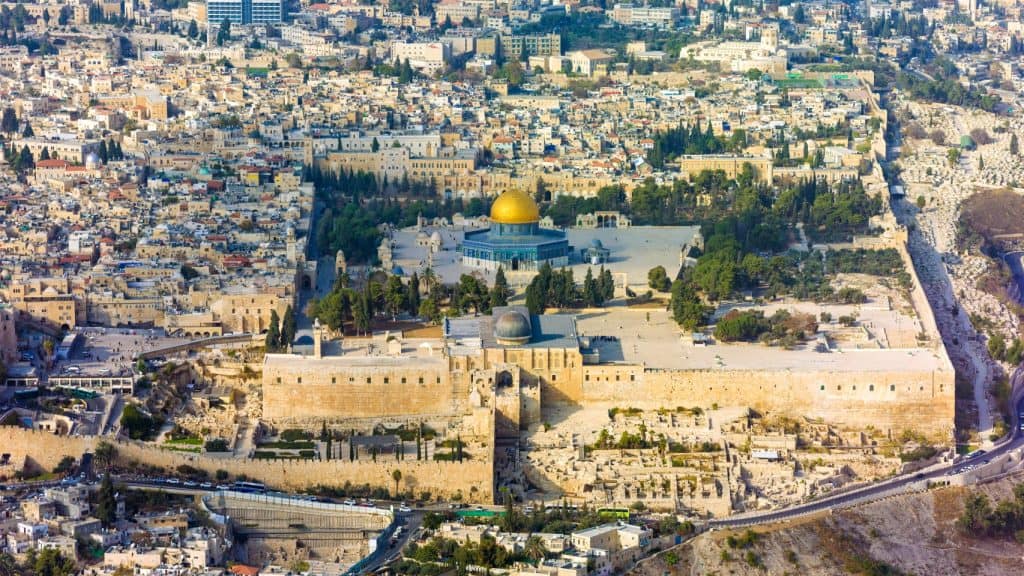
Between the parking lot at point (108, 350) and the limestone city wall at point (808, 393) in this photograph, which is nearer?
the limestone city wall at point (808, 393)

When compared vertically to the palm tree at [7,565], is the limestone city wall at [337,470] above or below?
below

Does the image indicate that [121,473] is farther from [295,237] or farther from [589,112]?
[589,112]

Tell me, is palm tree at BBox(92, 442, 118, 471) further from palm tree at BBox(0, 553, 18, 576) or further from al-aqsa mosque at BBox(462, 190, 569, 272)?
al-aqsa mosque at BBox(462, 190, 569, 272)

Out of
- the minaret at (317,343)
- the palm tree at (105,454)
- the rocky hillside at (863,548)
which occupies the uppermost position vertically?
the minaret at (317,343)

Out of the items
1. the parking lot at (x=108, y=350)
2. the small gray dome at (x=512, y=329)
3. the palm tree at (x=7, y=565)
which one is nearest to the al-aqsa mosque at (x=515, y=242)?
the parking lot at (x=108, y=350)

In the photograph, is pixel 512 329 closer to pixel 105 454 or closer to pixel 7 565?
pixel 105 454

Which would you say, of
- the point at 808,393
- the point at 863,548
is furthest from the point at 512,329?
the point at 863,548

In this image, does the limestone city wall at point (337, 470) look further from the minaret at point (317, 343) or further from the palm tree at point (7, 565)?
the palm tree at point (7, 565)
